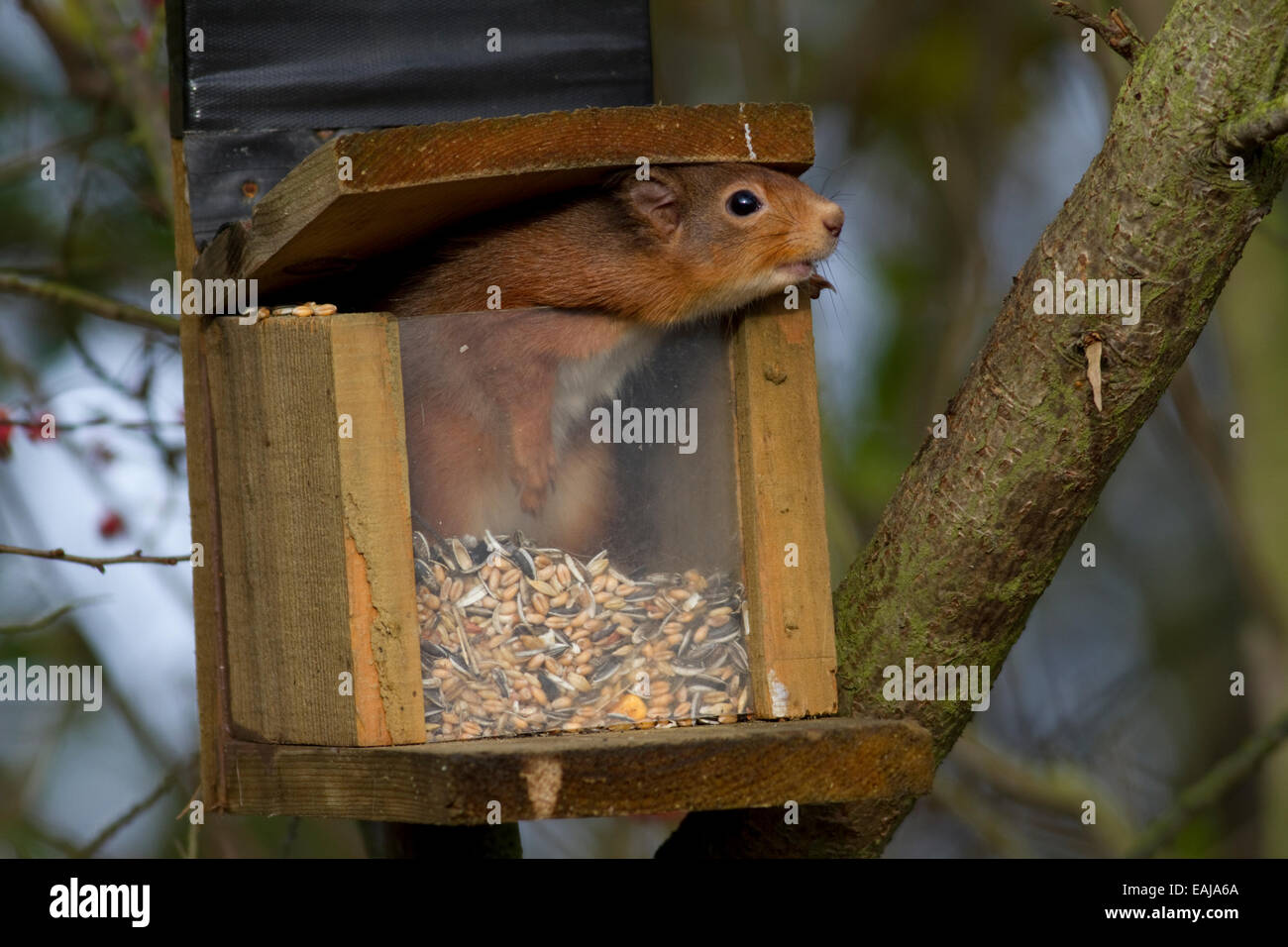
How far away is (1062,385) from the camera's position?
2.63m

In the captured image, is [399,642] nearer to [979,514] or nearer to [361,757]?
[361,757]

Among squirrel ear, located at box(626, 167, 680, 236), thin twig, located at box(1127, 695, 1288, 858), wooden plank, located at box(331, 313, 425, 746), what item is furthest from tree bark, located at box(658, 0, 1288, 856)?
thin twig, located at box(1127, 695, 1288, 858)

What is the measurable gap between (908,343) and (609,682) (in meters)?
3.66

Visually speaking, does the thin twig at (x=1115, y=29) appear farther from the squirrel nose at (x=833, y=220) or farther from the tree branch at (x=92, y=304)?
the tree branch at (x=92, y=304)

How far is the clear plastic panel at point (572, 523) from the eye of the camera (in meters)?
2.67

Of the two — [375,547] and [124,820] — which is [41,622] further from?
[375,547]

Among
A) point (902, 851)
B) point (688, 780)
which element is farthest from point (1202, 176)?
point (902, 851)

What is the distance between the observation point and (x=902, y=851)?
715cm

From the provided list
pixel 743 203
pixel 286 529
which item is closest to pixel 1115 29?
pixel 743 203

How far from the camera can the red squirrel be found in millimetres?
2719

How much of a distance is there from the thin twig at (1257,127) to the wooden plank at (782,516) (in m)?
0.88

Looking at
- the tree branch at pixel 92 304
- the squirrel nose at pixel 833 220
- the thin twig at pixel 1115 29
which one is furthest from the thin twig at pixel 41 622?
the thin twig at pixel 1115 29

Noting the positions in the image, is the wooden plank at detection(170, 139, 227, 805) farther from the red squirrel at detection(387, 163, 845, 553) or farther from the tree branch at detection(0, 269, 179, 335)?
the tree branch at detection(0, 269, 179, 335)
